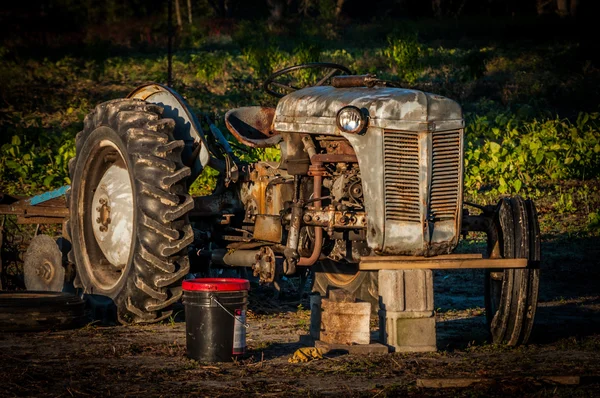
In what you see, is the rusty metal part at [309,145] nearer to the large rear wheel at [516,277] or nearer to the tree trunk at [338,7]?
the large rear wheel at [516,277]

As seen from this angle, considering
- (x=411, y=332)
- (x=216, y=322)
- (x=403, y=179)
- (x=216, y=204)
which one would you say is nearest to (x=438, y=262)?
(x=411, y=332)

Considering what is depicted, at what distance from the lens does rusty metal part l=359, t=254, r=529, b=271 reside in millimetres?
7977

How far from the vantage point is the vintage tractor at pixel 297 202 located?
817 centimetres

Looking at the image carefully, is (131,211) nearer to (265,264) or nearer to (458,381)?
(265,264)

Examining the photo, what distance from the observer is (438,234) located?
8.23 meters

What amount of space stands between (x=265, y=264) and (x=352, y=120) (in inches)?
55.0

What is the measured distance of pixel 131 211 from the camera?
9.65m

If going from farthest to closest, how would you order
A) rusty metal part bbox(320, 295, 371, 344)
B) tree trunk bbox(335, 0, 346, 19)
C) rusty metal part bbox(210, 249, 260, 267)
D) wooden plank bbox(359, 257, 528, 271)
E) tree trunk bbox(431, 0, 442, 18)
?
tree trunk bbox(335, 0, 346, 19) → tree trunk bbox(431, 0, 442, 18) → rusty metal part bbox(210, 249, 260, 267) → rusty metal part bbox(320, 295, 371, 344) → wooden plank bbox(359, 257, 528, 271)

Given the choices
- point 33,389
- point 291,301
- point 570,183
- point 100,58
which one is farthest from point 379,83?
point 100,58

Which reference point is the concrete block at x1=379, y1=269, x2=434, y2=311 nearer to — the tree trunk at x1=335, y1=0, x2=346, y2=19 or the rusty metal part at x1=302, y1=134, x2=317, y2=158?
the rusty metal part at x1=302, y1=134, x2=317, y2=158

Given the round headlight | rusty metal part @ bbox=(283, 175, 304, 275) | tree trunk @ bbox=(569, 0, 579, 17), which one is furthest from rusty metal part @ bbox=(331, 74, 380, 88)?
tree trunk @ bbox=(569, 0, 579, 17)

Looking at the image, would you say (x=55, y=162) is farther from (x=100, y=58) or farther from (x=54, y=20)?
(x=54, y=20)

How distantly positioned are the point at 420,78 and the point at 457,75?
114 centimetres

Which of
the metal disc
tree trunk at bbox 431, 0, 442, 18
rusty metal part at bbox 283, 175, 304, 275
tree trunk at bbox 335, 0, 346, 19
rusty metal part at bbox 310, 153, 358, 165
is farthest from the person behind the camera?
tree trunk at bbox 335, 0, 346, 19
